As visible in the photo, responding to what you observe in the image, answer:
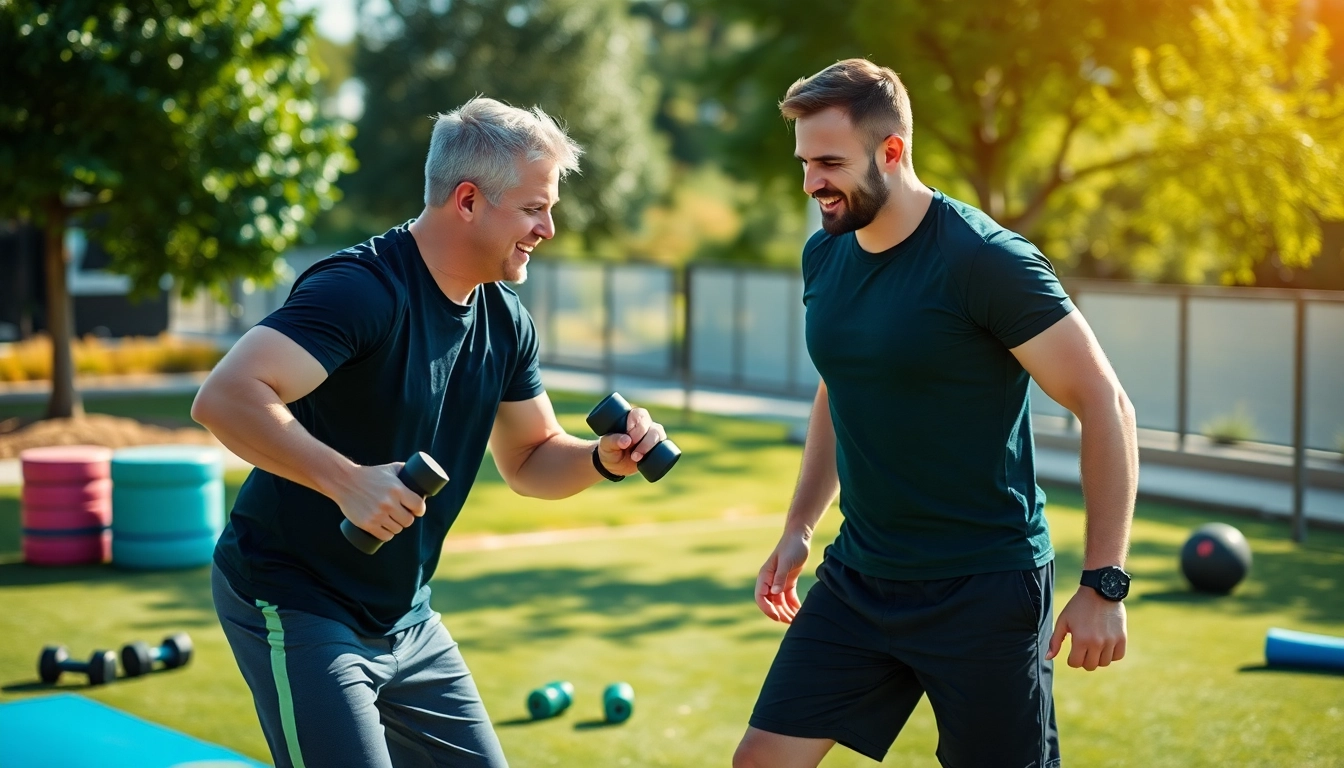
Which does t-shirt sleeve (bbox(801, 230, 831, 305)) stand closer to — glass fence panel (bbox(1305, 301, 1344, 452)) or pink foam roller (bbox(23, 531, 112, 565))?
pink foam roller (bbox(23, 531, 112, 565))

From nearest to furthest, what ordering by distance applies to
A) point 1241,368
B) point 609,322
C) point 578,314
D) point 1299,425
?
1. point 1299,425
2. point 1241,368
3. point 609,322
4. point 578,314

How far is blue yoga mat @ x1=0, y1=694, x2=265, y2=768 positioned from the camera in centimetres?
475

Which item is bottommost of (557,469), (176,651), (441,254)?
(176,651)

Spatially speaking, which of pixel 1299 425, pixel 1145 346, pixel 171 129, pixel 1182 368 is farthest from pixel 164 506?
pixel 1145 346

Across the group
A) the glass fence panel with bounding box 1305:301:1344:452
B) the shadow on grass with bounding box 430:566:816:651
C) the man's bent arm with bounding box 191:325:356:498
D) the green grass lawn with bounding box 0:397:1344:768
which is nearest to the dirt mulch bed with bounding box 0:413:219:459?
the green grass lawn with bounding box 0:397:1344:768

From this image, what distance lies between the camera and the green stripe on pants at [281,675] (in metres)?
3.26

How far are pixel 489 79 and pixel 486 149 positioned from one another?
115 feet

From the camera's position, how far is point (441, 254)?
3.50m

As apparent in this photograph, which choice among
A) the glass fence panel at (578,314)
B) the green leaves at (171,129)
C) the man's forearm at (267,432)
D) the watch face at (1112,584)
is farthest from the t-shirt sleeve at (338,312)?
the glass fence panel at (578,314)

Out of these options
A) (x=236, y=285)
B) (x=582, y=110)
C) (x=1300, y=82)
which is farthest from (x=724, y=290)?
(x=582, y=110)

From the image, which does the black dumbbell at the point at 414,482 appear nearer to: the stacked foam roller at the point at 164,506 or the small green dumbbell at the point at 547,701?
the small green dumbbell at the point at 547,701

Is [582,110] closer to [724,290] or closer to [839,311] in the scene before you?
[724,290]

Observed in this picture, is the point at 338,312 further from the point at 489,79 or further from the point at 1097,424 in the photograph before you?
the point at 489,79

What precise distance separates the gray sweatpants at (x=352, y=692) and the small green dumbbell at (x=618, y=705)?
95.9 inches
